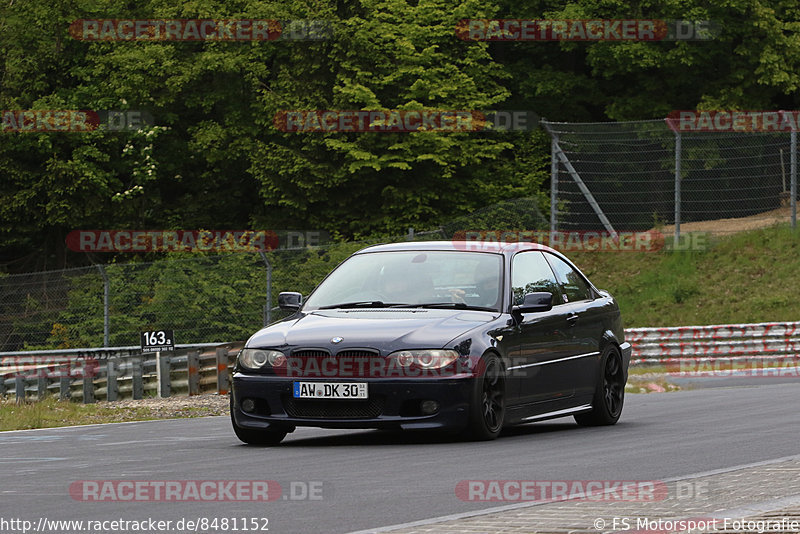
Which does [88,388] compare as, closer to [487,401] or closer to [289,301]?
[289,301]

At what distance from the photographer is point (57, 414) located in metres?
19.0

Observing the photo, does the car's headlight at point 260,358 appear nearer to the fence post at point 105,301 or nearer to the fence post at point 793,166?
the fence post at point 105,301

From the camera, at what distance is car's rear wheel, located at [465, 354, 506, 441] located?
40.4ft

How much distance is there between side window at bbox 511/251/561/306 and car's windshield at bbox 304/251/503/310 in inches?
7.7

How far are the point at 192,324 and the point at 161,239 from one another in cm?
2317

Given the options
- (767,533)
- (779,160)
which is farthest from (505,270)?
(779,160)

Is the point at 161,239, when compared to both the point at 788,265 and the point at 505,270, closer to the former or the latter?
the point at 788,265

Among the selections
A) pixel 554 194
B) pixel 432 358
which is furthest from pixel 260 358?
pixel 554 194

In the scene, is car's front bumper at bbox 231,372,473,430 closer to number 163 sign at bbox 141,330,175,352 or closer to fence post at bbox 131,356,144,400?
number 163 sign at bbox 141,330,175,352
